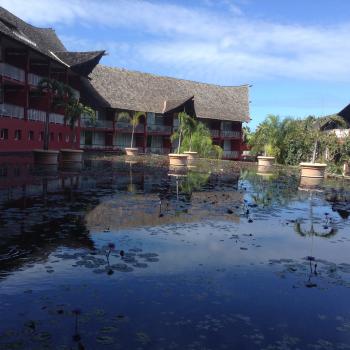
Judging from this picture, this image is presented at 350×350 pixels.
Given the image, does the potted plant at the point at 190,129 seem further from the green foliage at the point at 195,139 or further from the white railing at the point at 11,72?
the white railing at the point at 11,72

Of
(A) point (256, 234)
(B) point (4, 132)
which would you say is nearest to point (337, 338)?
(A) point (256, 234)

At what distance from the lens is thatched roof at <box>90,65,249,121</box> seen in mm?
51500

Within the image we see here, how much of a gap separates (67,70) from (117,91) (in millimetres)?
12683

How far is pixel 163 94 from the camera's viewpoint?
56969 millimetres

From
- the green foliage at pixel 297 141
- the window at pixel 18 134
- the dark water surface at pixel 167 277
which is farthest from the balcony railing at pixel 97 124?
the dark water surface at pixel 167 277

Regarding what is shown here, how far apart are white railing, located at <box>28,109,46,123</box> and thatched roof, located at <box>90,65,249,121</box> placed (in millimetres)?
13603

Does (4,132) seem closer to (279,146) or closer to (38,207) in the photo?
(38,207)

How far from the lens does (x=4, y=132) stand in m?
29.7

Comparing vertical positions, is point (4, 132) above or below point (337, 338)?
above

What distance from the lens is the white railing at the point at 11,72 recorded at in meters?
29.0

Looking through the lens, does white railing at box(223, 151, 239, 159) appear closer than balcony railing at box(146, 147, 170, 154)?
No

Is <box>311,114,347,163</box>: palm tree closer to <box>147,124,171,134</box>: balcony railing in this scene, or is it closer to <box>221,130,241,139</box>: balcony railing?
<box>221,130,241,139</box>: balcony railing

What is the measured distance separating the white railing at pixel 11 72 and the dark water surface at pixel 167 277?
18599 millimetres

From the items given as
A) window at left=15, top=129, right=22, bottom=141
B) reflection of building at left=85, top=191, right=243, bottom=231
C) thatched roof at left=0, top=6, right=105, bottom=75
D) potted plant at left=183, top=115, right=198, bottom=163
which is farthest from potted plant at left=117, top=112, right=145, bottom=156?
reflection of building at left=85, top=191, right=243, bottom=231
